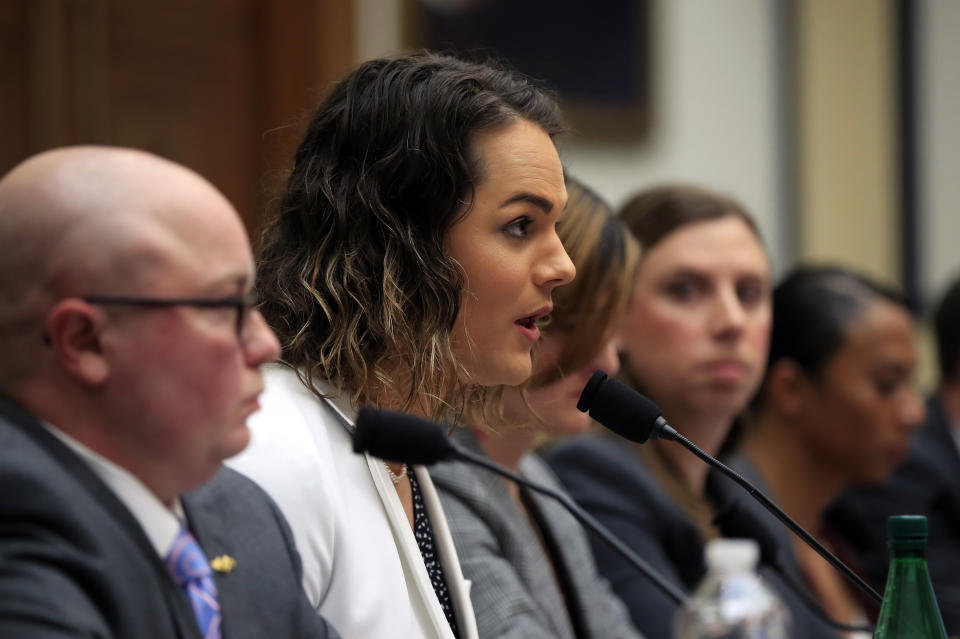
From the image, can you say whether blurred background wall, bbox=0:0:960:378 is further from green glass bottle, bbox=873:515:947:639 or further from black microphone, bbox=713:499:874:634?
green glass bottle, bbox=873:515:947:639

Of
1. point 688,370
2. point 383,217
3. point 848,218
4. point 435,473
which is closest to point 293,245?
point 383,217

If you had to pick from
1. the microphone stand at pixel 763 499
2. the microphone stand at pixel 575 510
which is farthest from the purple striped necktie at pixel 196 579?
the microphone stand at pixel 763 499

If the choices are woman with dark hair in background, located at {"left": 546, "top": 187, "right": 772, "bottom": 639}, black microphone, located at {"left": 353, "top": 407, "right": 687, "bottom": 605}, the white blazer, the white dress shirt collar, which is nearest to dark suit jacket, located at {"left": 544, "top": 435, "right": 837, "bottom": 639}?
woman with dark hair in background, located at {"left": 546, "top": 187, "right": 772, "bottom": 639}

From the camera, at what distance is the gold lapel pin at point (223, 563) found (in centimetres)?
108

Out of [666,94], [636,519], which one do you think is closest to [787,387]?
[636,519]

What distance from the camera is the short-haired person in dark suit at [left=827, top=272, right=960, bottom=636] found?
3.20m

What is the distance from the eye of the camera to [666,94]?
427cm

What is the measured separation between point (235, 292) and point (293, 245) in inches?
24.9

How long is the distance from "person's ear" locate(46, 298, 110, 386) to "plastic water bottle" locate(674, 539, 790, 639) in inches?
24.9

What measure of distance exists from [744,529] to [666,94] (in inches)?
107

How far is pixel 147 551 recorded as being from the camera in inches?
38.5

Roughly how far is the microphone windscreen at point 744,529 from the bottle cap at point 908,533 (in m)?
0.47

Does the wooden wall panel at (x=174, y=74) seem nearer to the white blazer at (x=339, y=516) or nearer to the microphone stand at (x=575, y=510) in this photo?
the white blazer at (x=339, y=516)

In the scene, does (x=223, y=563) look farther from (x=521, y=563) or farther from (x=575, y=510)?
(x=521, y=563)
